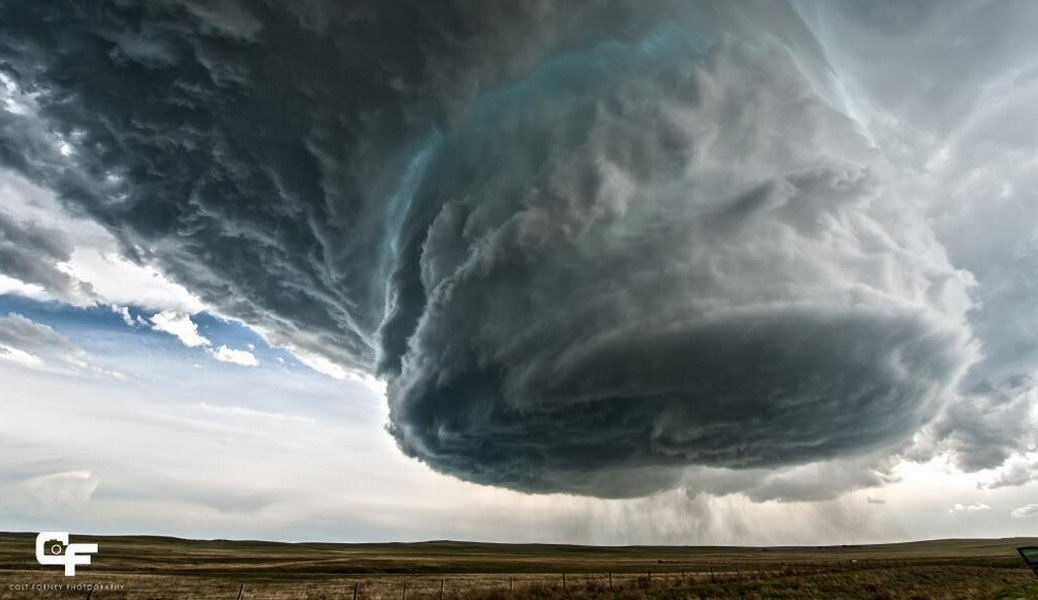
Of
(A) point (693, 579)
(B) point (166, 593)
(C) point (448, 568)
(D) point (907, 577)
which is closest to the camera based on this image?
(B) point (166, 593)

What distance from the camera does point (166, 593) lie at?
5053cm

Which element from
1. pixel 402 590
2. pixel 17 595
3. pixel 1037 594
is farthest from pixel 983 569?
pixel 17 595

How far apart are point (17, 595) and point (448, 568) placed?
54.8m

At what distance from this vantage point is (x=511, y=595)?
52.6 meters

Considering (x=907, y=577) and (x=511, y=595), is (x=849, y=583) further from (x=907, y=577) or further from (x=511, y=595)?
(x=511, y=595)

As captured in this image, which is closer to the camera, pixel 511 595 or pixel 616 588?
pixel 511 595

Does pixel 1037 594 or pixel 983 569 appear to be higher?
pixel 1037 594

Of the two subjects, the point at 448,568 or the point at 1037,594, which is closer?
the point at 1037,594

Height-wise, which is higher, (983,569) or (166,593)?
(166,593)

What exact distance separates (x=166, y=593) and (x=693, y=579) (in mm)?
54036

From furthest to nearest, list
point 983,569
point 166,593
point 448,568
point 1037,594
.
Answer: point 448,568
point 983,569
point 166,593
point 1037,594

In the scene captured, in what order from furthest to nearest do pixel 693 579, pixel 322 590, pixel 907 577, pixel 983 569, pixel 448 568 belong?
1. pixel 448 568
2. pixel 983 569
3. pixel 907 577
4. pixel 693 579
5. pixel 322 590

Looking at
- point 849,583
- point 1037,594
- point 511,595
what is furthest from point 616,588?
point 1037,594

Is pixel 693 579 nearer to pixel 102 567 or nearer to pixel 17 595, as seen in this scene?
pixel 17 595
